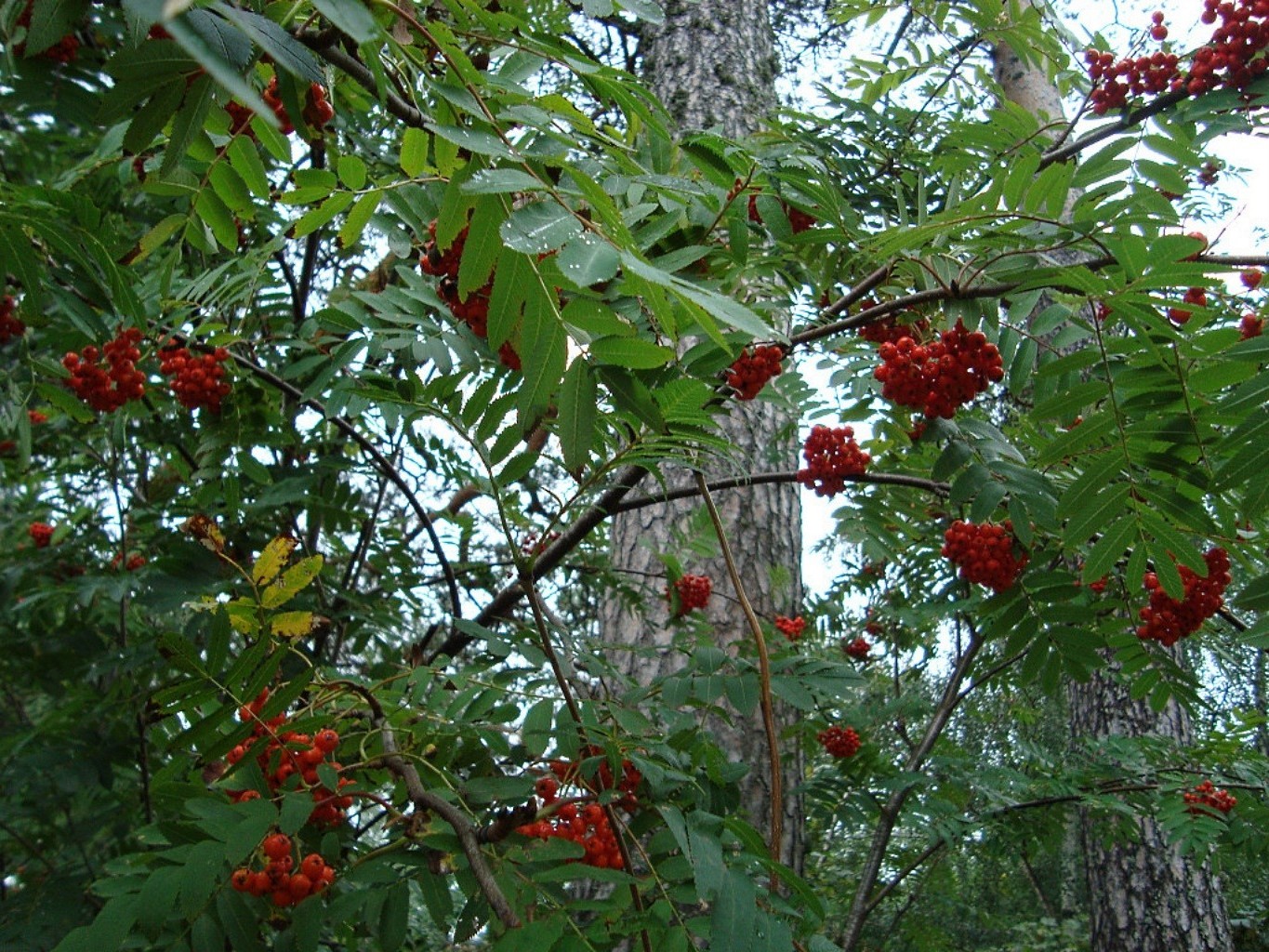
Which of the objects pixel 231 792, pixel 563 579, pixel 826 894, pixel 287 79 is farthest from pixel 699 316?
pixel 826 894

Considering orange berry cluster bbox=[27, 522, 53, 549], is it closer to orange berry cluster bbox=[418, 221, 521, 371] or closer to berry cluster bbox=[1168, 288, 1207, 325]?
orange berry cluster bbox=[418, 221, 521, 371]

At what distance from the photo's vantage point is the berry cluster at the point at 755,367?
6.02 ft

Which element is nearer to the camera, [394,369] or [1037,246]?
[1037,246]

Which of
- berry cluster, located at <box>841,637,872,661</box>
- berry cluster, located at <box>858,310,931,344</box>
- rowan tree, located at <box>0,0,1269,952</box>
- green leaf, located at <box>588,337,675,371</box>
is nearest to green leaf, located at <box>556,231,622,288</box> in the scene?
rowan tree, located at <box>0,0,1269,952</box>

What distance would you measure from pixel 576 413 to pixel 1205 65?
241 centimetres

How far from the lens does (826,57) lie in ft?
21.7

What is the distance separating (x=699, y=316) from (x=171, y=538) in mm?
2448

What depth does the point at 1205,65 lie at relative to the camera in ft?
8.13

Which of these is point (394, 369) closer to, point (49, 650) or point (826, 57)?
point (49, 650)

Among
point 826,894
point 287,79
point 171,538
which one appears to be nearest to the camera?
point 287,79

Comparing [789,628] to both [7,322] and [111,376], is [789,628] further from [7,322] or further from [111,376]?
[7,322]

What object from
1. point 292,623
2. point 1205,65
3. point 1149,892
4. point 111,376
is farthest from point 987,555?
point 1149,892

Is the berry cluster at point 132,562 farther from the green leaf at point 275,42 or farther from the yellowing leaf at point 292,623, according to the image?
the green leaf at point 275,42

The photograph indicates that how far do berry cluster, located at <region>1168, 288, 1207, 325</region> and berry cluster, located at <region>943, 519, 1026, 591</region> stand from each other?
541mm
